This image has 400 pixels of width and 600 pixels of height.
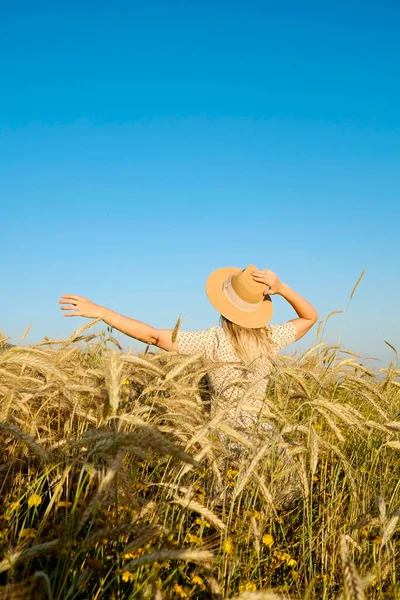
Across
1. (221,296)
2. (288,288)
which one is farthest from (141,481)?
(288,288)

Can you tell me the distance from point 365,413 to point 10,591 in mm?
3982

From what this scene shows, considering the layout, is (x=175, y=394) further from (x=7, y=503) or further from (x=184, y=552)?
(x=184, y=552)

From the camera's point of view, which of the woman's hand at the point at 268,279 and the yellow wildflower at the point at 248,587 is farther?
the woman's hand at the point at 268,279

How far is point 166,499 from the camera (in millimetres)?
2191

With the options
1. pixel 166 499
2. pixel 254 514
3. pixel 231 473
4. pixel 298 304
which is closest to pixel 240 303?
pixel 298 304

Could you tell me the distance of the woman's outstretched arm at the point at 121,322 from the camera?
3.54 meters

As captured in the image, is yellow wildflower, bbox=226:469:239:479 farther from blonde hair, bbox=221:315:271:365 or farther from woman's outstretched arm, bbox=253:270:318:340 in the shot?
woman's outstretched arm, bbox=253:270:318:340

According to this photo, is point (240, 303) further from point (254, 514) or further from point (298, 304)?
point (254, 514)

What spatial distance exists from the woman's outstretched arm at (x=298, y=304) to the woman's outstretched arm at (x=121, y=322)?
37.4 inches

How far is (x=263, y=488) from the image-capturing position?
2203 mm

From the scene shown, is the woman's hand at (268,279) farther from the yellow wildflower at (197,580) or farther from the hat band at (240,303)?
the yellow wildflower at (197,580)

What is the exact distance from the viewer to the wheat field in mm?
1647

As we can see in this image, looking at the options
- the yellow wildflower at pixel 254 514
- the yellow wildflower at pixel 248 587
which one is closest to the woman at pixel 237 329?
the yellow wildflower at pixel 254 514

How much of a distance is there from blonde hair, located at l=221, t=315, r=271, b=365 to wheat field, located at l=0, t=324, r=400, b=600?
606 millimetres
